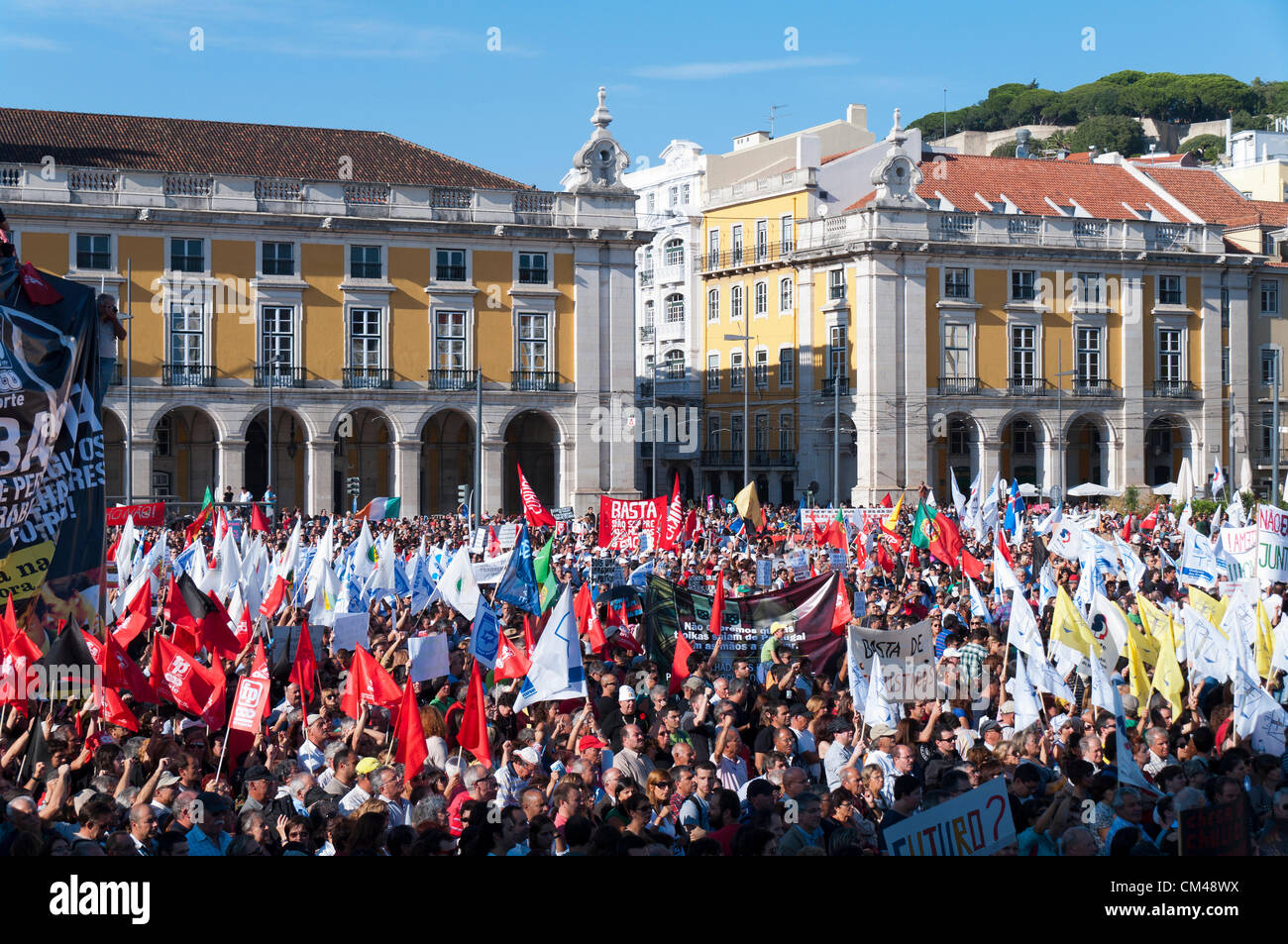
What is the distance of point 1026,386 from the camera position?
216ft

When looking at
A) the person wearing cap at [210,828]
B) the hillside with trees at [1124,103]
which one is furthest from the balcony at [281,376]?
the hillside with trees at [1124,103]

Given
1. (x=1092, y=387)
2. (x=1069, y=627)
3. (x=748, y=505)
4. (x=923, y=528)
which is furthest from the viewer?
(x=1092, y=387)

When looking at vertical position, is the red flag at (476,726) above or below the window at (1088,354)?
below

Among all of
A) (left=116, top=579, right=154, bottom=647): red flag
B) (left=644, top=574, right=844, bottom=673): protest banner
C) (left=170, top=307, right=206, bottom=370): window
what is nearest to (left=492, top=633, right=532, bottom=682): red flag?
(left=644, top=574, right=844, bottom=673): protest banner

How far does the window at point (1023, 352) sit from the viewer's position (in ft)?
216

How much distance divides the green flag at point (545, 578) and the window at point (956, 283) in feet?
144

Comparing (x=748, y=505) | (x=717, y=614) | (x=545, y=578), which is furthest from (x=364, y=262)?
(x=717, y=614)

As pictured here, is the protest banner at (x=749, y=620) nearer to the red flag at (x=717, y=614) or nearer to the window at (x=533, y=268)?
the red flag at (x=717, y=614)

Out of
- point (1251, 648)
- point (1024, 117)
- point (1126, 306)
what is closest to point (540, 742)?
point (1251, 648)

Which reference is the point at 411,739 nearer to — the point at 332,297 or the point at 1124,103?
the point at 332,297

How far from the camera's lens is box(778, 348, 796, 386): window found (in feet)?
220

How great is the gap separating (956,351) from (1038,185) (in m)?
9.98

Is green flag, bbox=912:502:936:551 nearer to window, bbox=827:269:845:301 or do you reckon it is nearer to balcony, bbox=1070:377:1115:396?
window, bbox=827:269:845:301
